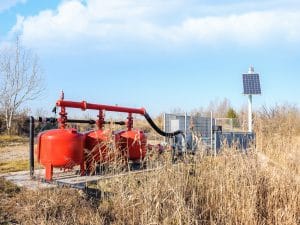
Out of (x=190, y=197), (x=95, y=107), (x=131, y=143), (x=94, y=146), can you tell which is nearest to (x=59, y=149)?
(x=94, y=146)

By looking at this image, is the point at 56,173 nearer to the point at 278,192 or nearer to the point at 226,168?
the point at 226,168

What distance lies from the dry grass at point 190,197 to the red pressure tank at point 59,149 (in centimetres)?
96

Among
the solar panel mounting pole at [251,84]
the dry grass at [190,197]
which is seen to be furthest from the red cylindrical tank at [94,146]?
the solar panel mounting pole at [251,84]

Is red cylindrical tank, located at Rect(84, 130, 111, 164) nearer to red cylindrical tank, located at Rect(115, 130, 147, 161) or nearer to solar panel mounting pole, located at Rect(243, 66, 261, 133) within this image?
red cylindrical tank, located at Rect(115, 130, 147, 161)

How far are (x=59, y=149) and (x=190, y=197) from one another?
2.54m

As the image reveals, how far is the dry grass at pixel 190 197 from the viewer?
561 centimetres

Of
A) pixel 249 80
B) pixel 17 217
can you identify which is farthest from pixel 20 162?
pixel 249 80

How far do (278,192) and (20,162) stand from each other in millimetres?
6619

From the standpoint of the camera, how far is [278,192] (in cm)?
650

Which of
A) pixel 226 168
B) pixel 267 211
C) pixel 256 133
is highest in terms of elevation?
pixel 256 133

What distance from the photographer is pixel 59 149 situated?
24.9 feet

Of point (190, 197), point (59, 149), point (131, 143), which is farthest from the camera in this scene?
point (131, 143)

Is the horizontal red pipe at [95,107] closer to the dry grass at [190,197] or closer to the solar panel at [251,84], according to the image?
the dry grass at [190,197]

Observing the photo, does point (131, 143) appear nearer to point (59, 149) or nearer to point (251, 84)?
point (59, 149)
